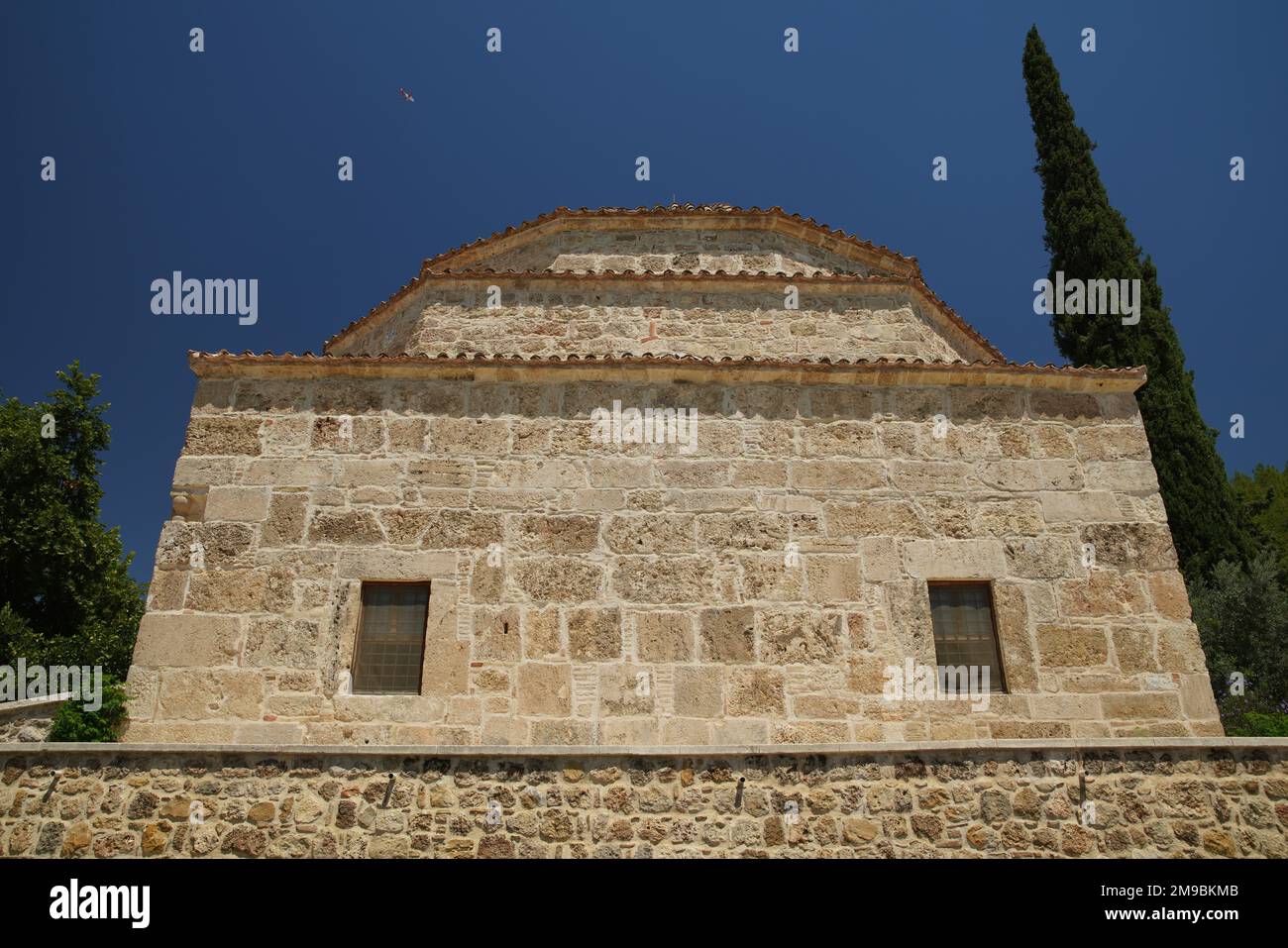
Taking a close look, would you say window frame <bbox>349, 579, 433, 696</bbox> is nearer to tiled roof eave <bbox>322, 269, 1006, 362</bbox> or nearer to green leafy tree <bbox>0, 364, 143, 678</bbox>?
tiled roof eave <bbox>322, 269, 1006, 362</bbox>

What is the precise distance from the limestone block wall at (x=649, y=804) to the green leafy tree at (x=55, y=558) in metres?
10.2

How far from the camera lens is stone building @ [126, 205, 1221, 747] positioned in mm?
6344

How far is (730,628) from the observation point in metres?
6.58

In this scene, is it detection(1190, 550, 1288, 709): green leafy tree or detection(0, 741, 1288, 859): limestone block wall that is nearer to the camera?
detection(0, 741, 1288, 859): limestone block wall

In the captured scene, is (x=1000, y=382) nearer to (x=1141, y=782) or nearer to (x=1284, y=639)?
(x=1141, y=782)

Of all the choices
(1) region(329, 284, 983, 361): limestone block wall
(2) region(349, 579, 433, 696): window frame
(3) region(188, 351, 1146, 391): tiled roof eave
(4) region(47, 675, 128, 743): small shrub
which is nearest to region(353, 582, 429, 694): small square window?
(2) region(349, 579, 433, 696): window frame

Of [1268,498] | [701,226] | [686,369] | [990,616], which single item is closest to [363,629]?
[686,369]

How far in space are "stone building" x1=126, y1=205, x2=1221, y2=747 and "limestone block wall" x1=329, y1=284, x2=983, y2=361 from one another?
1828 mm

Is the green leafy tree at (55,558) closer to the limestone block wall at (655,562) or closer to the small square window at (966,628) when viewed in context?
the limestone block wall at (655,562)

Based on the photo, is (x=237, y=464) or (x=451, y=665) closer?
(x=451, y=665)

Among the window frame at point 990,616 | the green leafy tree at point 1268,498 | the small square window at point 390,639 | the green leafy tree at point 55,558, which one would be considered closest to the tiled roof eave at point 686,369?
the window frame at point 990,616
